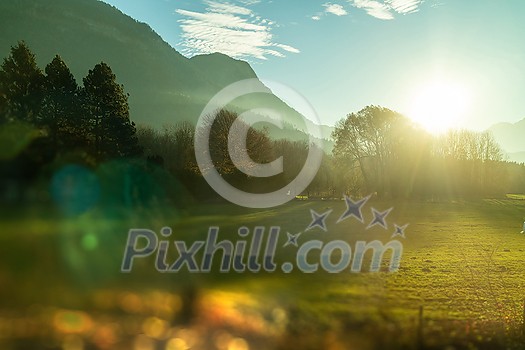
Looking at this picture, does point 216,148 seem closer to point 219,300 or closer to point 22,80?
point 22,80

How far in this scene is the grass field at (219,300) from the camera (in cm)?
856

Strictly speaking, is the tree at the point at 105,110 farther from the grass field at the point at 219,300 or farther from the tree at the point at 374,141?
the tree at the point at 374,141

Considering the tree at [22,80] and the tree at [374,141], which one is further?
the tree at [374,141]

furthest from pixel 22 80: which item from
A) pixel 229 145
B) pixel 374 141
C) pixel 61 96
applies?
pixel 374 141

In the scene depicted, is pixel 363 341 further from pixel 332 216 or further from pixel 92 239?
pixel 332 216

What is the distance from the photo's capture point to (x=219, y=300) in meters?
11.0

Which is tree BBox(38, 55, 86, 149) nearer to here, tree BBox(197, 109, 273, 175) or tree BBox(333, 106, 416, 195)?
tree BBox(197, 109, 273, 175)

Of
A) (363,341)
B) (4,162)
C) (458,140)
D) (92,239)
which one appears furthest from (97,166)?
(458,140)

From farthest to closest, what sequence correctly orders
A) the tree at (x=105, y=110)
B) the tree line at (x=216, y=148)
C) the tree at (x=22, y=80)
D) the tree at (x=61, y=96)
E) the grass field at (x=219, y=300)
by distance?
the tree at (x=105, y=110)
the tree at (x=61, y=96)
the tree at (x=22, y=80)
the tree line at (x=216, y=148)
the grass field at (x=219, y=300)

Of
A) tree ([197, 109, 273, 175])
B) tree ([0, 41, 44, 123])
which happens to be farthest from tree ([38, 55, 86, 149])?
tree ([197, 109, 273, 175])

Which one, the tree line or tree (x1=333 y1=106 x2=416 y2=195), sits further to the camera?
tree (x1=333 y1=106 x2=416 y2=195)

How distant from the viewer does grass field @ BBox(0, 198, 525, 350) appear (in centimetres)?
856

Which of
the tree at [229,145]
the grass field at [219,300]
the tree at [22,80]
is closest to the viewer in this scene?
the grass field at [219,300]

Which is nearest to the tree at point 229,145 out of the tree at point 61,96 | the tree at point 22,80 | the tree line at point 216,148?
the tree line at point 216,148
